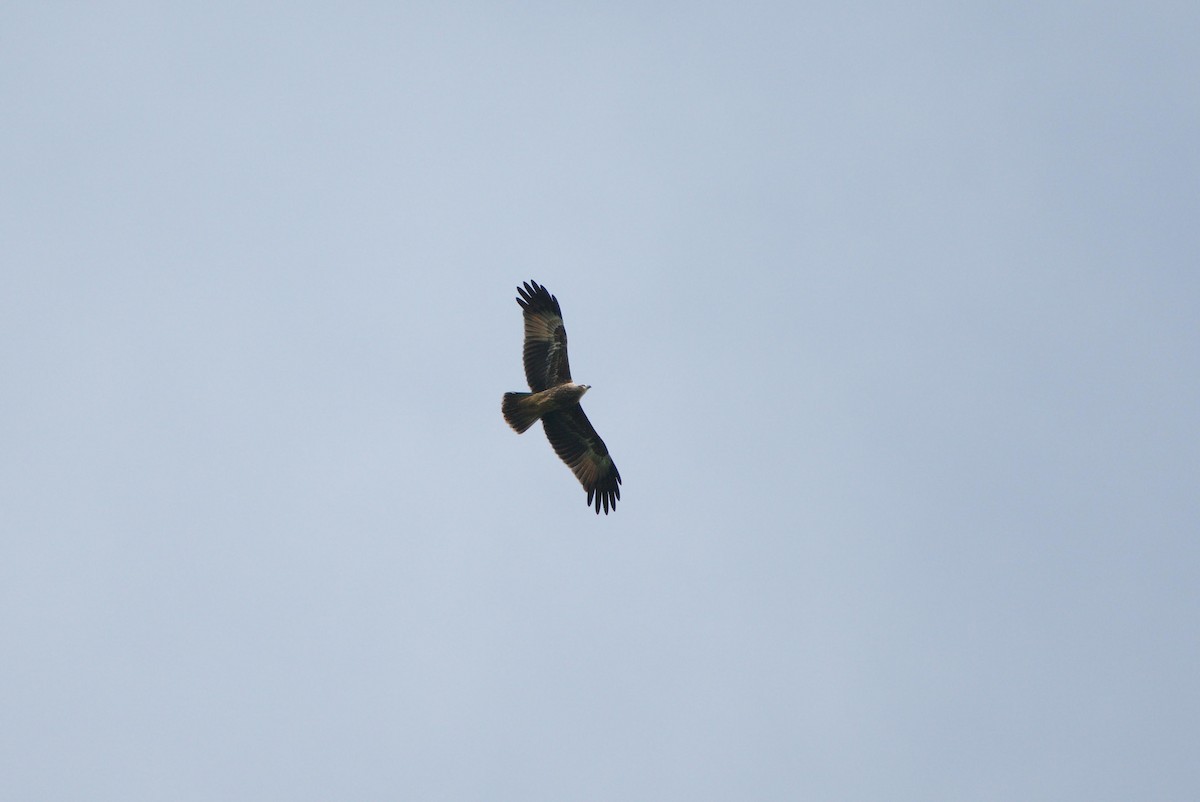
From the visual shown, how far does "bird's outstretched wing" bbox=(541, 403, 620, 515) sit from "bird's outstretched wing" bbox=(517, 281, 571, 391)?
82 cm

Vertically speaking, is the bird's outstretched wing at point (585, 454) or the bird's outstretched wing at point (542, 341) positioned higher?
the bird's outstretched wing at point (542, 341)

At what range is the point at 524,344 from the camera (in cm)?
2034

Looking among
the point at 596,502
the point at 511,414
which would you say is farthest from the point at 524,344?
the point at 596,502

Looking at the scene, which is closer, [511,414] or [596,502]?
[511,414]

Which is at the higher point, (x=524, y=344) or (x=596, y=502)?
(x=524, y=344)

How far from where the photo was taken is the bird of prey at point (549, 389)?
19964mm

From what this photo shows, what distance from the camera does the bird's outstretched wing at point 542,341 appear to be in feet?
66.3

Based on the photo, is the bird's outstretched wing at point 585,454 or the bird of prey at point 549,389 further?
the bird's outstretched wing at point 585,454

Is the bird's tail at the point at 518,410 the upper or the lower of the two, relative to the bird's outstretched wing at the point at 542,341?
lower

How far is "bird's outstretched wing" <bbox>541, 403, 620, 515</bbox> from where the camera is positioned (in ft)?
68.3

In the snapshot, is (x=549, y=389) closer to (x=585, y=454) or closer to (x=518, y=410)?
(x=518, y=410)

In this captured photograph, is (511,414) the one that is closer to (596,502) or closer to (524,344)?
(524,344)

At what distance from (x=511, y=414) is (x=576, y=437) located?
5.12ft

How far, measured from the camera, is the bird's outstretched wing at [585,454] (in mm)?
20828
